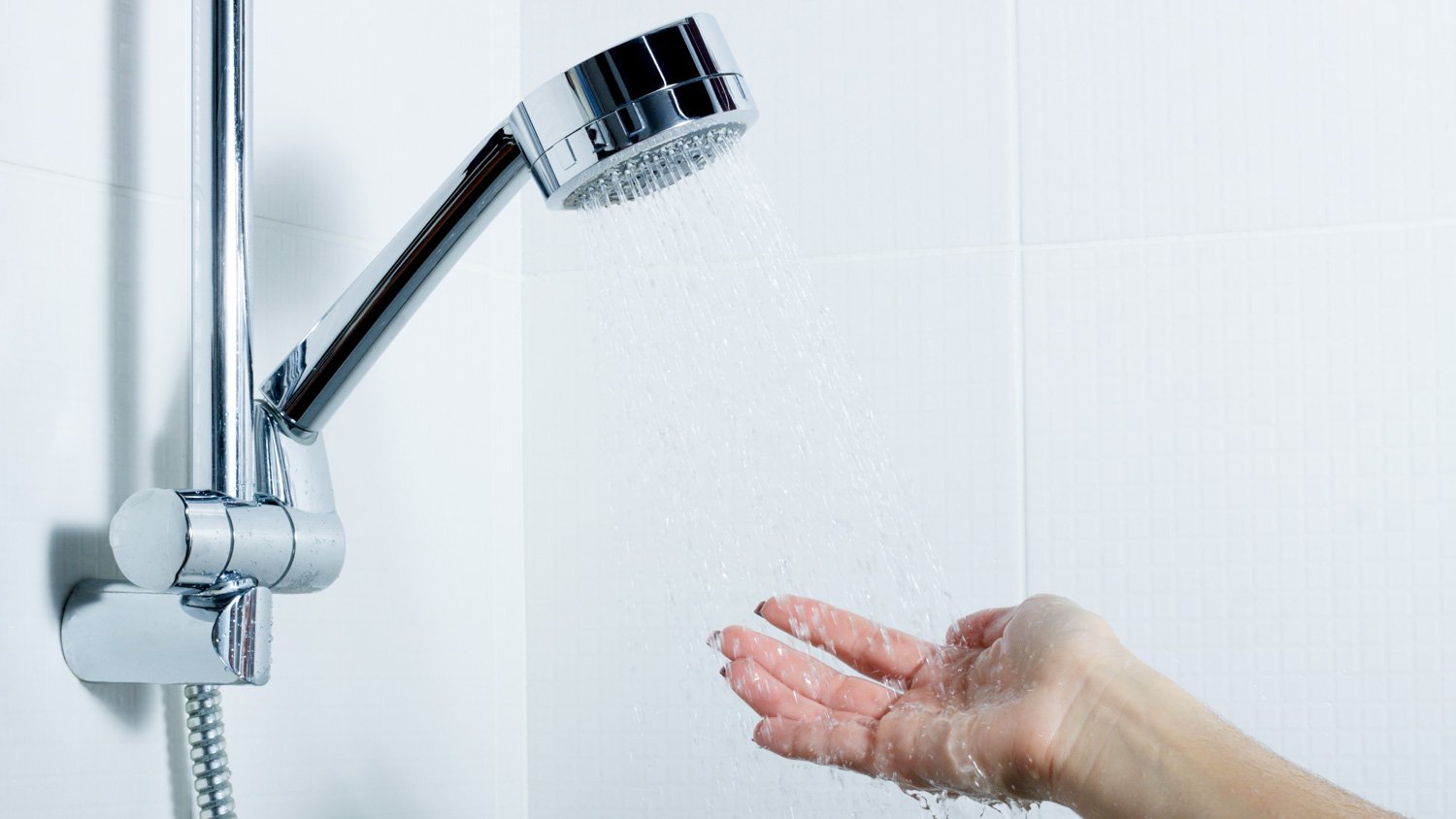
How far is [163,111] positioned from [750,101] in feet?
1.04

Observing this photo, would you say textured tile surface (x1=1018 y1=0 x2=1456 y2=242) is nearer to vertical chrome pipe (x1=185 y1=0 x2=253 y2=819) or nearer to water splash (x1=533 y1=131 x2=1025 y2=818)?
water splash (x1=533 y1=131 x2=1025 y2=818)

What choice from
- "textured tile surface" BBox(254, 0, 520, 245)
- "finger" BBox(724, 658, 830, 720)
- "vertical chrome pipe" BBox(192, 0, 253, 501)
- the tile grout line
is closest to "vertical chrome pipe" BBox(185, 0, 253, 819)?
"vertical chrome pipe" BBox(192, 0, 253, 501)

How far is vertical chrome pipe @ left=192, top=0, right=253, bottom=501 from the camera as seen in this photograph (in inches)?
23.6

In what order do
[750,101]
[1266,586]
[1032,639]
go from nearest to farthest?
[750,101] → [1032,639] → [1266,586]

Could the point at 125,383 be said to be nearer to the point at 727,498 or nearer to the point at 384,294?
the point at 384,294

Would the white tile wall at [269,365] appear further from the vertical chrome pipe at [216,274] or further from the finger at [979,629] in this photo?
the finger at [979,629]

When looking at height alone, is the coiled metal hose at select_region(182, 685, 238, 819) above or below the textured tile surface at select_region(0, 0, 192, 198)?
below

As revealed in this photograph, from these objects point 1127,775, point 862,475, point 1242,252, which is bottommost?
point 1127,775

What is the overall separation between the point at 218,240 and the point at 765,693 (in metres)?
0.38

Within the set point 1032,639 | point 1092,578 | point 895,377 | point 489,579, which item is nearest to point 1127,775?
point 1032,639

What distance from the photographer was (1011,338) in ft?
3.01

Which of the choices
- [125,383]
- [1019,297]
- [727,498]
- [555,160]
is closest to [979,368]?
[1019,297]

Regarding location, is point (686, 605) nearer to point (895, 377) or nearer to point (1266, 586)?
point (895, 377)

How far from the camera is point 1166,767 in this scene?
25.7 inches
